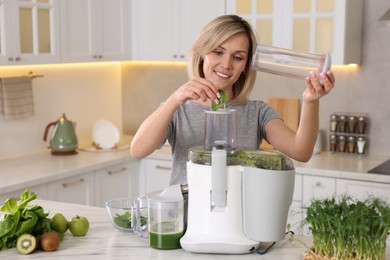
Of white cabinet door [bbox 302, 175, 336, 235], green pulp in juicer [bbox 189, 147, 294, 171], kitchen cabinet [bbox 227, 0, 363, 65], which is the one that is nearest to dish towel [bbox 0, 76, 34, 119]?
kitchen cabinet [bbox 227, 0, 363, 65]

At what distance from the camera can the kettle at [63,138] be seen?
4.31 m

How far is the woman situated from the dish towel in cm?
200

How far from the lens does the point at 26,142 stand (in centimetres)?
439

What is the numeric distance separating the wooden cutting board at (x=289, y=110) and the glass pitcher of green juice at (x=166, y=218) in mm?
2412

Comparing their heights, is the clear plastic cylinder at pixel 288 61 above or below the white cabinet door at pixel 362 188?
above

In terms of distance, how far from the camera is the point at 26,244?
2.03 metres

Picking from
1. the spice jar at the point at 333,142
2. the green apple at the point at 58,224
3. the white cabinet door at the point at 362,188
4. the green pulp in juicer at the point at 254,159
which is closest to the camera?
the green pulp in juicer at the point at 254,159

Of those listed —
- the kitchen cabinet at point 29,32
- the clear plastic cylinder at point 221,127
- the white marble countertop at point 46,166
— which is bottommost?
the white marble countertop at point 46,166

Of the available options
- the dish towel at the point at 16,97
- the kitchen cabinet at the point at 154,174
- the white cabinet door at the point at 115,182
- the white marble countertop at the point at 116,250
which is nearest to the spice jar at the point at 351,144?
the kitchen cabinet at the point at 154,174

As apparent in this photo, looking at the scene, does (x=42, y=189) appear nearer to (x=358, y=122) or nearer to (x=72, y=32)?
(x=72, y=32)

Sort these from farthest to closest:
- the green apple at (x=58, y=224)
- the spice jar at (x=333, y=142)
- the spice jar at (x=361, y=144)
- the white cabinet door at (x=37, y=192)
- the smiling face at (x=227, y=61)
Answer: the spice jar at (x=333, y=142) < the spice jar at (x=361, y=144) < the white cabinet door at (x=37, y=192) < the smiling face at (x=227, y=61) < the green apple at (x=58, y=224)

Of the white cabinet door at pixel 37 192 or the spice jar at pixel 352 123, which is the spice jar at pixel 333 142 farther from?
the white cabinet door at pixel 37 192

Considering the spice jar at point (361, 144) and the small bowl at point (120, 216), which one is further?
the spice jar at point (361, 144)

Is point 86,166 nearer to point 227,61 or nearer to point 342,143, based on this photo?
point 342,143
